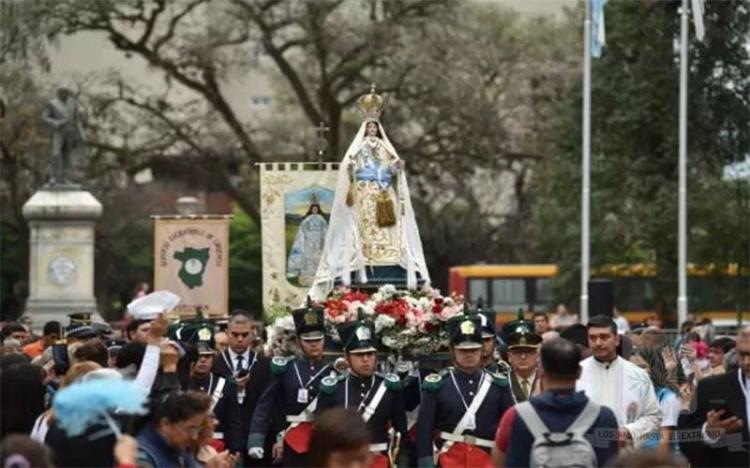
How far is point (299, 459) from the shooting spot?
16.7 m

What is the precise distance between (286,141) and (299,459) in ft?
129

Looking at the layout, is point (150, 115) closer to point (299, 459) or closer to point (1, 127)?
point (1, 127)

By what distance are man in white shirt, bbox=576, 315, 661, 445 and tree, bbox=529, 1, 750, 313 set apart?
32.8m

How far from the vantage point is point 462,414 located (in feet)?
50.9

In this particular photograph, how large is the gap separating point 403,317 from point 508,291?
129 feet

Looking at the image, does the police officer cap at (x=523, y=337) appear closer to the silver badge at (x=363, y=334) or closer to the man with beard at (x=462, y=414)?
the man with beard at (x=462, y=414)

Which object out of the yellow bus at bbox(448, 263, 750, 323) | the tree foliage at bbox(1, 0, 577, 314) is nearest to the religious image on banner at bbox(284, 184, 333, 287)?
the yellow bus at bbox(448, 263, 750, 323)

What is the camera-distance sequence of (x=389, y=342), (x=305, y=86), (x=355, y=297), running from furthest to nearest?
1. (x=305, y=86)
2. (x=355, y=297)
3. (x=389, y=342)

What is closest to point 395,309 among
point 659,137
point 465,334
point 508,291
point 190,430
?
point 465,334

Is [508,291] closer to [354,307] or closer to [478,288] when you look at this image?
[478,288]

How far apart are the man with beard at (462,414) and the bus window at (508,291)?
43856mm

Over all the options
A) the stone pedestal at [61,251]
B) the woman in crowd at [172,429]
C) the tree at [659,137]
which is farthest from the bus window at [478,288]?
the woman in crowd at [172,429]

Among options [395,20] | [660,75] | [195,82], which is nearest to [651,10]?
[660,75]

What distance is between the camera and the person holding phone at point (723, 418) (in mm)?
13094
